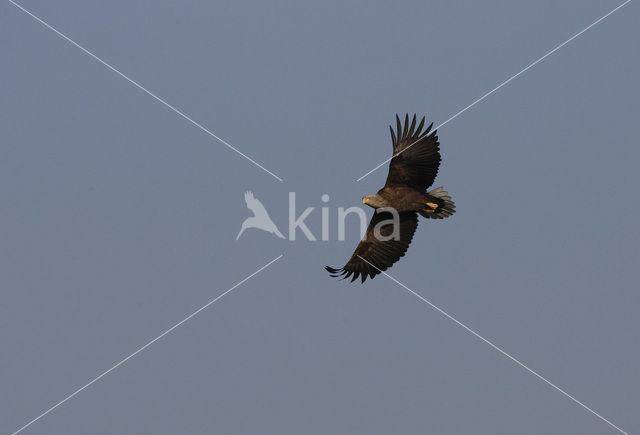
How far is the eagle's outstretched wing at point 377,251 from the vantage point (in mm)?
37438

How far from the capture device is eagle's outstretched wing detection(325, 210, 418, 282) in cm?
3744

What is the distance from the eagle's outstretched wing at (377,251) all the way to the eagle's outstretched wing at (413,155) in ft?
3.40

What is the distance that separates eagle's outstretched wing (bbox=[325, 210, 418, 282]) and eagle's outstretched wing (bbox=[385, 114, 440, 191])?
104 cm

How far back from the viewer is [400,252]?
123 feet

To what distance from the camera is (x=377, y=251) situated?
123ft

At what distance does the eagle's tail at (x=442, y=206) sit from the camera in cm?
3697

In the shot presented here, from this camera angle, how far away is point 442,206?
121 feet

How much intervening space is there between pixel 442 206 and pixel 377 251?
5.31 ft

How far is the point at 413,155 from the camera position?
1442 inches

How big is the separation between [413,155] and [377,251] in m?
2.18

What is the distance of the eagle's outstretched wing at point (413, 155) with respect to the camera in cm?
3662

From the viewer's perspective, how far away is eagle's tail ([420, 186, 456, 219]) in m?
37.0

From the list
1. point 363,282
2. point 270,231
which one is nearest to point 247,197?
point 270,231

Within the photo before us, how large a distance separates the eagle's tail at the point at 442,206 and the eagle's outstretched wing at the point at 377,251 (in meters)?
0.48
